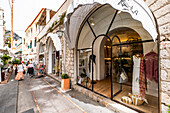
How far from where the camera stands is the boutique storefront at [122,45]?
84.4 inches

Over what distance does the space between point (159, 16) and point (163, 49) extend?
2.54 ft

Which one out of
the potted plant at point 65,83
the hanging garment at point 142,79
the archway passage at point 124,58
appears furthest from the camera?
the potted plant at point 65,83

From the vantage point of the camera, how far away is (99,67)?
627 centimetres

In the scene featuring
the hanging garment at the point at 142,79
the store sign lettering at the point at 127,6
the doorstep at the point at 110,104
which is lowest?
the doorstep at the point at 110,104

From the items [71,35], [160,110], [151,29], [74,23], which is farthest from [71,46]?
[160,110]

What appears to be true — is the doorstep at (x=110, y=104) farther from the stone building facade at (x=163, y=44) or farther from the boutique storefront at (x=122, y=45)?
the stone building facade at (x=163, y=44)

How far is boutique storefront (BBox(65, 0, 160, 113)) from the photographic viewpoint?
2144 mm

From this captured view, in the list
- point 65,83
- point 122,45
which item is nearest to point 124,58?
point 122,45

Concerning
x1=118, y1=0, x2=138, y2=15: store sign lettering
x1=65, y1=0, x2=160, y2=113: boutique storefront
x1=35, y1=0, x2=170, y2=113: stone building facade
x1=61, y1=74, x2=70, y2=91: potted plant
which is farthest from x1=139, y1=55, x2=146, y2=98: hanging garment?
x1=61, y1=74, x2=70, y2=91: potted plant

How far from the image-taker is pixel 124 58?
4406 millimetres

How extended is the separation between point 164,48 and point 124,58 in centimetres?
250

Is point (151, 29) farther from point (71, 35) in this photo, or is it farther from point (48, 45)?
point (48, 45)

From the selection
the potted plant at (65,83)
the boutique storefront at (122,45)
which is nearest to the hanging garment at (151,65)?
the boutique storefront at (122,45)

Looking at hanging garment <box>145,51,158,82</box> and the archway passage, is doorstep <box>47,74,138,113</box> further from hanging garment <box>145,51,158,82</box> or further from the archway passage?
hanging garment <box>145,51,158,82</box>
